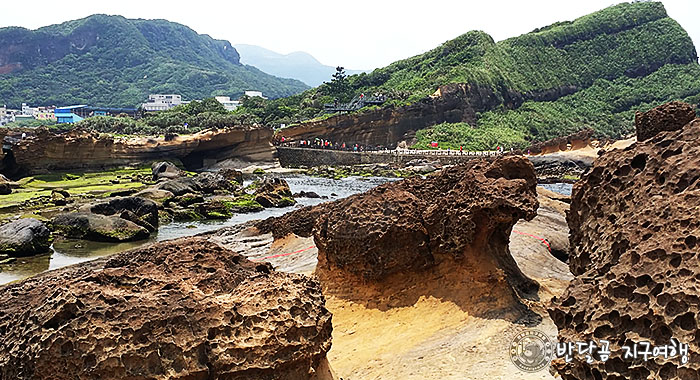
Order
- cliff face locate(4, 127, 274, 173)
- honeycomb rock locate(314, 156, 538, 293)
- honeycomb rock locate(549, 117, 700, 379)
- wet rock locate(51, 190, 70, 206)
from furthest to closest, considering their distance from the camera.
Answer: cliff face locate(4, 127, 274, 173)
wet rock locate(51, 190, 70, 206)
honeycomb rock locate(314, 156, 538, 293)
honeycomb rock locate(549, 117, 700, 379)

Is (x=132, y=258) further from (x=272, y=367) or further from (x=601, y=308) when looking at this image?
(x=601, y=308)

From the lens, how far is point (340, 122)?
66625mm

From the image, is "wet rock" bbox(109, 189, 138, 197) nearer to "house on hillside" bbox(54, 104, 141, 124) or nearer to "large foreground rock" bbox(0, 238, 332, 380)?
"large foreground rock" bbox(0, 238, 332, 380)

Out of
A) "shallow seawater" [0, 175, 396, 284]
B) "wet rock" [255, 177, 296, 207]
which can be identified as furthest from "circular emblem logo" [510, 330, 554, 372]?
"wet rock" [255, 177, 296, 207]

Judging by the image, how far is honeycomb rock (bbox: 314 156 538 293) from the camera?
8.88 metres

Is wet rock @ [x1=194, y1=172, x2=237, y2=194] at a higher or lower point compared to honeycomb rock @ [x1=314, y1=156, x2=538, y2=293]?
lower

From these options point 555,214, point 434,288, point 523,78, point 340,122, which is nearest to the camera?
point 434,288

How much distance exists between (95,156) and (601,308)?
4590 cm

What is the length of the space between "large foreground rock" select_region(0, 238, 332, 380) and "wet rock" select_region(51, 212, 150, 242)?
50.8ft

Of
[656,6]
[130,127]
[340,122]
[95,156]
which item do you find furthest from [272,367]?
[656,6]

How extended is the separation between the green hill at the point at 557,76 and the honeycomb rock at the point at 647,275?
219ft

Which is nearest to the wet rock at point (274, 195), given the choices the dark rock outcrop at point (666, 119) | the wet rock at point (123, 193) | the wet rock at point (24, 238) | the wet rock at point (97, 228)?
the wet rock at point (123, 193)

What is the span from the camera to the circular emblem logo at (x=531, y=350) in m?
6.60

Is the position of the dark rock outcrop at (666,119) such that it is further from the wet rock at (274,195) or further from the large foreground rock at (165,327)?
the wet rock at (274,195)
